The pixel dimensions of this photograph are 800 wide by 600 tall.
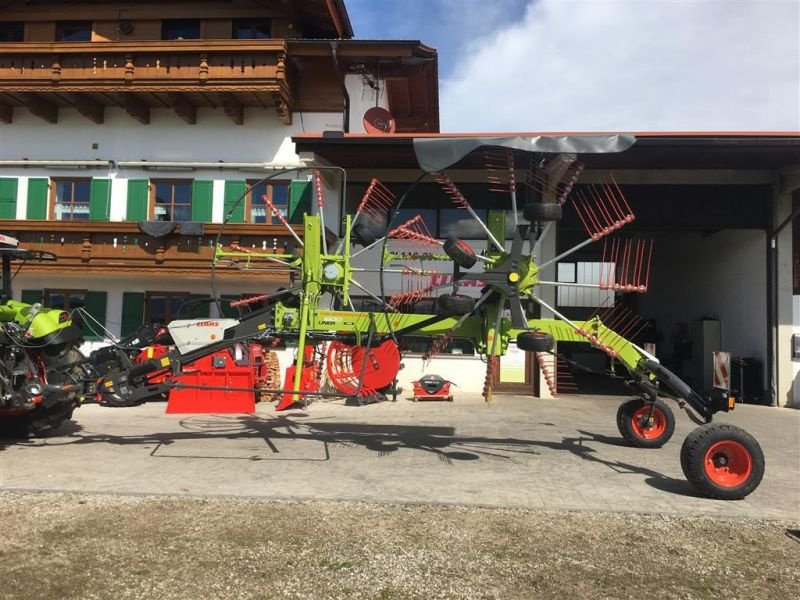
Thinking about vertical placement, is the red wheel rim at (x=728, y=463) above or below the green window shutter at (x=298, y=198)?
below

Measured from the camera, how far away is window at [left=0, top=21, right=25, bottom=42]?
600 inches

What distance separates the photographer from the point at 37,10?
49.1ft

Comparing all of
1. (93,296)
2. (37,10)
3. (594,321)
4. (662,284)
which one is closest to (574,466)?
(594,321)

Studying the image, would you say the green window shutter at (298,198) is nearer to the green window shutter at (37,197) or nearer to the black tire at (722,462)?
the green window shutter at (37,197)

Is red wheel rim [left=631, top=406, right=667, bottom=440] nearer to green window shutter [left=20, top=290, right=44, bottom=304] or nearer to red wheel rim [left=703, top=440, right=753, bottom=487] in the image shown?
red wheel rim [left=703, top=440, right=753, bottom=487]

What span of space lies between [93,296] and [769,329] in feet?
51.8

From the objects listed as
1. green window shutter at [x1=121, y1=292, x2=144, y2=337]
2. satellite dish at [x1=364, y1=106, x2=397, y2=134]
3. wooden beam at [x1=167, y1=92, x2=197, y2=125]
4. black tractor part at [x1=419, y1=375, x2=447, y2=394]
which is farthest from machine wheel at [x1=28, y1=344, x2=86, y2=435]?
satellite dish at [x1=364, y1=106, x2=397, y2=134]

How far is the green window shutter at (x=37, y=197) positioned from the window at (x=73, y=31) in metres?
4.03

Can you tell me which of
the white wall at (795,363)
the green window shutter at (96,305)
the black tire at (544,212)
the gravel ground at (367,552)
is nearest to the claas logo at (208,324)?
the gravel ground at (367,552)

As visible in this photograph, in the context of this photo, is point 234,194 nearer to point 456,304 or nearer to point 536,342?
point 456,304

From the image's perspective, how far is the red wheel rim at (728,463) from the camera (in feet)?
18.4

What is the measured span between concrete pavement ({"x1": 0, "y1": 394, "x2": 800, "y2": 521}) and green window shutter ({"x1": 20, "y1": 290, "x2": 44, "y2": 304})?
15.9ft

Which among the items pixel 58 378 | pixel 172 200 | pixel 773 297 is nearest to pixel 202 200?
pixel 172 200

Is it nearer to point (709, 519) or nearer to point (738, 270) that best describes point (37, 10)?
point (709, 519)
